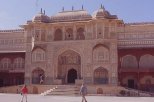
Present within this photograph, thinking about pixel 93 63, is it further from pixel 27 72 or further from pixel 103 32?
pixel 27 72

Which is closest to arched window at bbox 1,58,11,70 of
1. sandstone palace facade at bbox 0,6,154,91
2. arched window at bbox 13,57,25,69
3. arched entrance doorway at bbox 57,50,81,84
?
arched window at bbox 13,57,25,69

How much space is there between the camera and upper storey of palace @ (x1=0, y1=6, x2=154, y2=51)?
34812 millimetres

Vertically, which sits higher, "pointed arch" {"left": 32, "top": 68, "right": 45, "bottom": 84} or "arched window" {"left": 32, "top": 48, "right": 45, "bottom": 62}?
"arched window" {"left": 32, "top": 48, "right": 45, "bottom": 62}

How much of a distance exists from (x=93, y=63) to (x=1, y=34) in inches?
479

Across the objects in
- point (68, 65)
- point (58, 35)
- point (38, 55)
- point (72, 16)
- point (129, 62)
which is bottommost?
point (68, 65)

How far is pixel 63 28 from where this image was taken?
120 ft

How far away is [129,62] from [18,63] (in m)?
12.4

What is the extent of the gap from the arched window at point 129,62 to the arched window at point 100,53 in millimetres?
2405

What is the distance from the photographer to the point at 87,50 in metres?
35.2

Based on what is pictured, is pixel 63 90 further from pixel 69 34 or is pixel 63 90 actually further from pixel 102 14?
pixel 102 14

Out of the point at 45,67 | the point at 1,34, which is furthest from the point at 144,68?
the point at 1,34

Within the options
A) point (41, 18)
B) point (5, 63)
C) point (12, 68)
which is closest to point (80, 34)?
point (41, 18)

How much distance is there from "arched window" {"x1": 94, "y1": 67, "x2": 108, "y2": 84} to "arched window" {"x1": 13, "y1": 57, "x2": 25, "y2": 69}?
8.83 metres

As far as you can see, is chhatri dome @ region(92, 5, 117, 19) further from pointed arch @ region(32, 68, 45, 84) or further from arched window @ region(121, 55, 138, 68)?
pointed arch @ region(32, 68, 45, 84)
